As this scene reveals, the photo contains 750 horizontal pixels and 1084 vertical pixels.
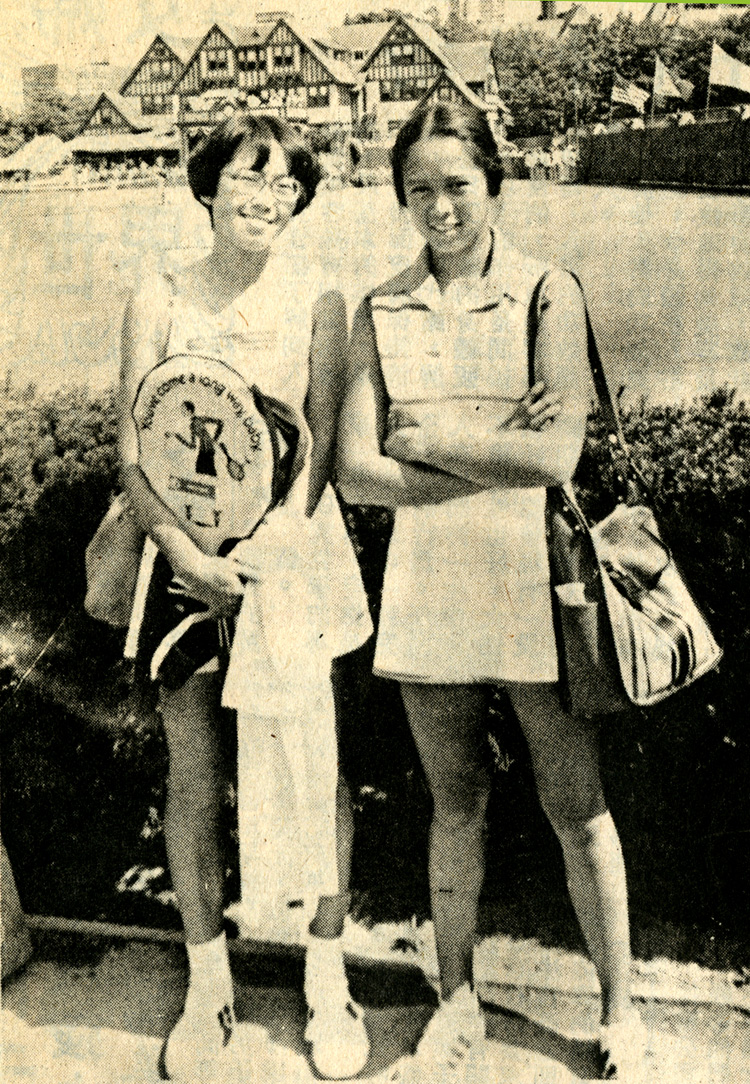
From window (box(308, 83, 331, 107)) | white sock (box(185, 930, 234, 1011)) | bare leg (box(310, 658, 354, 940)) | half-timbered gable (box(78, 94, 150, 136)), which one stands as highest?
window (box(308, 83, 331, 107))

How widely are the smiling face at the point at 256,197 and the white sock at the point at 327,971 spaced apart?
192cm

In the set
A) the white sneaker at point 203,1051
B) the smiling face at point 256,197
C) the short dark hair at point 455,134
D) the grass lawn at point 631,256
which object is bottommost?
the white sneaker at point 203,1051

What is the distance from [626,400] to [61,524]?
1656 mm

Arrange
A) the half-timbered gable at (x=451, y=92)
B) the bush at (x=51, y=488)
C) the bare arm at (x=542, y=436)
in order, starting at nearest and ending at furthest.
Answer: the bare arm at (x=542, y=436) → the half-timbered gable at (x=451, y=92) → the bush at (x=51, y=488)

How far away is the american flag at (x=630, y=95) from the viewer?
319 centimetres

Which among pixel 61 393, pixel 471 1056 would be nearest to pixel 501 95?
pixel 61 393

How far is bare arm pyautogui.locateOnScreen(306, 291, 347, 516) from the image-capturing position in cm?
313

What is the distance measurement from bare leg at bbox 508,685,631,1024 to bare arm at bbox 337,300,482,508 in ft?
1.84

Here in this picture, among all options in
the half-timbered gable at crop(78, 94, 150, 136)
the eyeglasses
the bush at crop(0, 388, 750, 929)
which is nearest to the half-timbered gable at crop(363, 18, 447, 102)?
the eyeglasses

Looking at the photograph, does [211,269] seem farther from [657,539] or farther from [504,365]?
[657,539]

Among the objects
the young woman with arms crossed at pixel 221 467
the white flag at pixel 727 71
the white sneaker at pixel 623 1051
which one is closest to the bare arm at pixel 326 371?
the young woman with arms crossed at pixel 221 467

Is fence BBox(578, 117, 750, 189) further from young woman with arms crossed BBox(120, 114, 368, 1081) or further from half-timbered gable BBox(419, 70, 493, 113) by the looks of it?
young woman with arms crossed BBox(120, 114, 368, 1081)

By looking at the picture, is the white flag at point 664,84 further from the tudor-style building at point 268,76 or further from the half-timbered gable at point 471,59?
the tudor-style building at point 268,76

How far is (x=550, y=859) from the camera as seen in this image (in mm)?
3293
